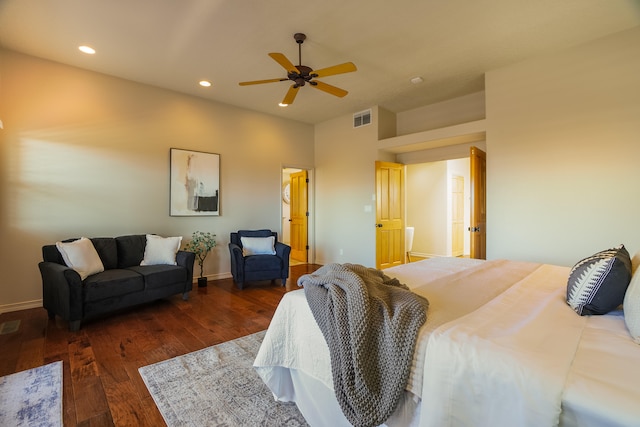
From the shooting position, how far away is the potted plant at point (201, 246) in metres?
4.43

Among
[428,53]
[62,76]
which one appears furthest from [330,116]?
[62,76]

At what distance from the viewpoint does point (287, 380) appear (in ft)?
5.54

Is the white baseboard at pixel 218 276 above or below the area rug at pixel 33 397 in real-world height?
above

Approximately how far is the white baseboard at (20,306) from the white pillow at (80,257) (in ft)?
3.43

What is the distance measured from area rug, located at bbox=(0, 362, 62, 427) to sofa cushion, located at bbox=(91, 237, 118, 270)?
1496mm

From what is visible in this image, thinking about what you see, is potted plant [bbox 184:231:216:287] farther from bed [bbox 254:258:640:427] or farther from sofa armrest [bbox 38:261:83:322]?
bed [bbox 254:258:640:427]

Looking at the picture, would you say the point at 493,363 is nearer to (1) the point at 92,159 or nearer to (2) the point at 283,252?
(2) the point at 283,252

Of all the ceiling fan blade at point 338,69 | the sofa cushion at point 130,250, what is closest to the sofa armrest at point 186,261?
the sofa cushion at point 130,250

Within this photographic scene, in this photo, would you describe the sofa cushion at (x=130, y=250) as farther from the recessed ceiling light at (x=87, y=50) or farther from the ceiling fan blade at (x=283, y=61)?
the ceiling fan blade at (x=283, y=61)

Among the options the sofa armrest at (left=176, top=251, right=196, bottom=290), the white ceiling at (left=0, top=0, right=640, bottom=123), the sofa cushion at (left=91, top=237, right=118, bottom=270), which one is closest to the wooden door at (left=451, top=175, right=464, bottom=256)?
the white ceiling at (left=0, top=0, right=640, bottom=123)

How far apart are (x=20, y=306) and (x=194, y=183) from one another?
8.21 feet

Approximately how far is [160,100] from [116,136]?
84 cm

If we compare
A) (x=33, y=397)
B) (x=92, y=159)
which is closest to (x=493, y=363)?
(x=33, y=397)

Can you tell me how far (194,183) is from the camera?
15.1 feet
